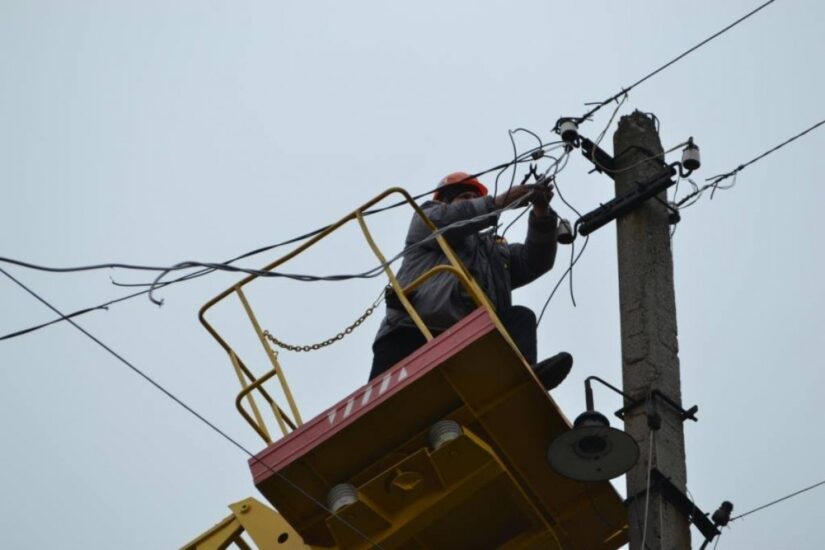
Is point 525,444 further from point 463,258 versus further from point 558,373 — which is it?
point 463,258

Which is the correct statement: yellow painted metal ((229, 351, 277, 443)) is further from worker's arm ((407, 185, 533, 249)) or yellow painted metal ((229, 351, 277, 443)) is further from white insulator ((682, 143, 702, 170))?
white insulator ((682, 143, 702, 170))

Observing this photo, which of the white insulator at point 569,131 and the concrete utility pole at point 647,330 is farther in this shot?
the white insulator at point 569,131

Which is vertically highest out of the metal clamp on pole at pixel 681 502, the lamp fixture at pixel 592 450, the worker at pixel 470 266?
the worker at pixel 470 266

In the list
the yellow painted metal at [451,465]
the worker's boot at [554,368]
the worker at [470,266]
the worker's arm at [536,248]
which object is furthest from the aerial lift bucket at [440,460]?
the worker's arm at [536,248]

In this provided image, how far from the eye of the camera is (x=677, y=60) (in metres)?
10.1

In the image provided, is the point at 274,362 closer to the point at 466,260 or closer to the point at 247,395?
the point at 247,395

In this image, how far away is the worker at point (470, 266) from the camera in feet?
28.1

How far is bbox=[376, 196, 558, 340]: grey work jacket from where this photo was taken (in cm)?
855

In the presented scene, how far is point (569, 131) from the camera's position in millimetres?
9125

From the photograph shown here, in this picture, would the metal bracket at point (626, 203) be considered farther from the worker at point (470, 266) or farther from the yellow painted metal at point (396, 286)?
the yellow painted metal at point (396, 286)

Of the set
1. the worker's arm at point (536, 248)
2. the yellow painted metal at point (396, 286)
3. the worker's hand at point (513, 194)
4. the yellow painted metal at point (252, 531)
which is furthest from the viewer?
the worker's arm at point (536, 248)

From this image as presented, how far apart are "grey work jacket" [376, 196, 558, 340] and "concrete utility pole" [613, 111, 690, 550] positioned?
743 millimetres

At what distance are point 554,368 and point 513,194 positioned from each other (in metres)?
1.43

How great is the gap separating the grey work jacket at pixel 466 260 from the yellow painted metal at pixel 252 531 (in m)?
1.39
